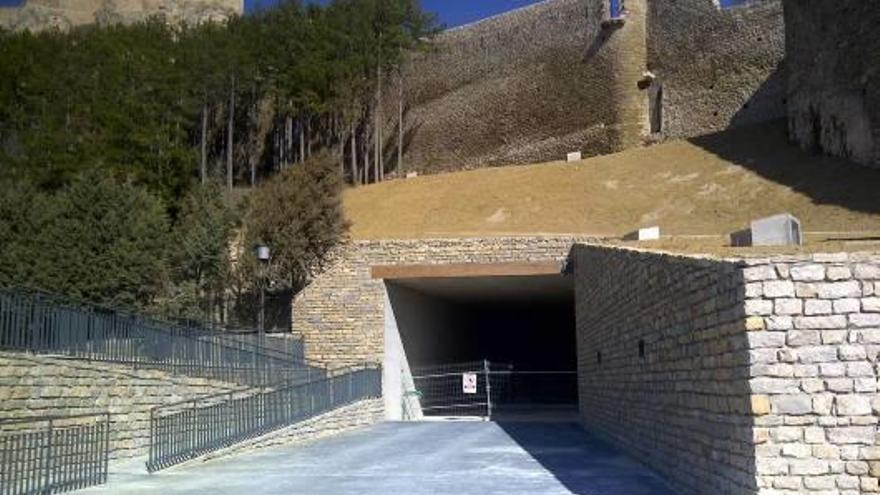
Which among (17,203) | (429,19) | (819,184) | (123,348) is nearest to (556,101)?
(429,19)

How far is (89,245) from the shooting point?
24141 millimetres

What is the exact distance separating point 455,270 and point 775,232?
11.9 metres

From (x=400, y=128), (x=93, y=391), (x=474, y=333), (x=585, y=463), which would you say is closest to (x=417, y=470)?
(x=585, y=463)

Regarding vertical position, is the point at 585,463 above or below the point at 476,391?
below

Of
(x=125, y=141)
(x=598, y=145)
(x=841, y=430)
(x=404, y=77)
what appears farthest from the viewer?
(x=404, y=77)

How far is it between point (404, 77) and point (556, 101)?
429 inches

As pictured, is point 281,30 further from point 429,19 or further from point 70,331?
point 70,331

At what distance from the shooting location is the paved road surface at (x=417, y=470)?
10.0m

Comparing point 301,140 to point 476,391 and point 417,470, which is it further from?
point 417,470

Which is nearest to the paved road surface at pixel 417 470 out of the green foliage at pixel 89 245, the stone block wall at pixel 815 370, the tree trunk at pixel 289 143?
the stone block wall at pixel 815 370

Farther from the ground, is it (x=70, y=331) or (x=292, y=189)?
(x=292, y=189)

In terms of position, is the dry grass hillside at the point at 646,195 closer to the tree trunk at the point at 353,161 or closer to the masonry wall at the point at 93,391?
the tree trunk at the point at 353,161

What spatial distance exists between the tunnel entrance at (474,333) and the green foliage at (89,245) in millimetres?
7059

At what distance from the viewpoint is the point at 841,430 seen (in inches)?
267
